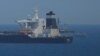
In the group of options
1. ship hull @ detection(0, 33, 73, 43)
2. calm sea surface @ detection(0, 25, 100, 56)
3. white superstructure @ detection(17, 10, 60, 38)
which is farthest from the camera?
white superstructure @ detection(17, 10, 60, 38)

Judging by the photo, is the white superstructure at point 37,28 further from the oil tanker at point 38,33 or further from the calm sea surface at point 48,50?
the calm sea surface at point 48,50

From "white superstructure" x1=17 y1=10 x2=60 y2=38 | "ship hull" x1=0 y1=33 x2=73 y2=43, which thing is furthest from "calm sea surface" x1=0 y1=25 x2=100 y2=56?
"white superstructure" x1=17 y1=10 x2=60 y2=38

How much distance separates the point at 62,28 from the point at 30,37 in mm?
10901

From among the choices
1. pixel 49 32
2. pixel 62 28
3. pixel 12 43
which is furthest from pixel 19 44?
pixel 62 28

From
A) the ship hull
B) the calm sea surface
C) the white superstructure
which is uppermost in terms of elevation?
the white superstructure

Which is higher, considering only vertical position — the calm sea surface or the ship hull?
the ship hull

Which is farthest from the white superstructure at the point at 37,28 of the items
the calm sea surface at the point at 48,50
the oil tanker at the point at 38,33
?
the calm sea surface at the point at 48,50

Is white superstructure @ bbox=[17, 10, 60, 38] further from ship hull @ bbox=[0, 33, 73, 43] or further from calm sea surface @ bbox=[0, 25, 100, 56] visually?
calm sea surface @ bbox=[0, 25, 100, 56]

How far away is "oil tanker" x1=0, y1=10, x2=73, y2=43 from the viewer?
224ft

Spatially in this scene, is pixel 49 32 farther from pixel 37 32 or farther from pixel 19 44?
pixel 19 44

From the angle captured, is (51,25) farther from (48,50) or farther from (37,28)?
(48,50)

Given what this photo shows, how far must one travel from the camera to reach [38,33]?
71438mm

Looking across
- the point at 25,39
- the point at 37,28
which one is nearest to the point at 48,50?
the point at 25,39

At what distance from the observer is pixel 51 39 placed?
6856cm
